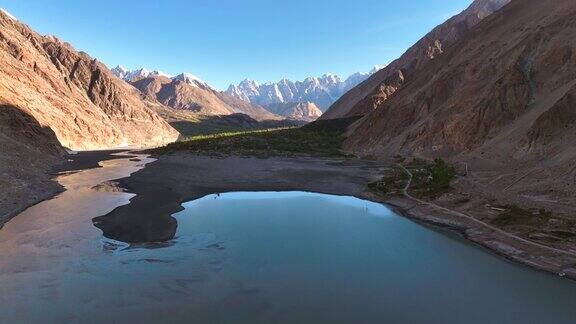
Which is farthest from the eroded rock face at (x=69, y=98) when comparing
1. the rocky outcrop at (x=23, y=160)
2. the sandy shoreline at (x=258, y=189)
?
the sandy shoreline at (x=258, y=189)

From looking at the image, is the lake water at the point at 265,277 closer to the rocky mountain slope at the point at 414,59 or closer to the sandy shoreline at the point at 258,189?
the sandy shoreline at the point at 258,189

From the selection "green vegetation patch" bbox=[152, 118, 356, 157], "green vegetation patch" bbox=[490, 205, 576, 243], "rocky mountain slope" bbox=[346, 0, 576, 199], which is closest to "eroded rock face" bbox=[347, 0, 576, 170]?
"rocky mountain slope" bbox=[346, 0, 576, 199]

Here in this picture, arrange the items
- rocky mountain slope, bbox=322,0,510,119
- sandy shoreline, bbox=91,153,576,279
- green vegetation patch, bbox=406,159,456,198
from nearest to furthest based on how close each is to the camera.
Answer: sandy shoreline, bbox=91,153,576,279
green vegetation patch, bbox=406,159,456,198
rocky mountain slope, bbox=322,0,510,119

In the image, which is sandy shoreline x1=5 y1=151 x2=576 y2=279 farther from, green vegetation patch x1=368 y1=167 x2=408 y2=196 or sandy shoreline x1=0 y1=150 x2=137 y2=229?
green vegetation patch x1=368 y1=167 x2=408 y2=196

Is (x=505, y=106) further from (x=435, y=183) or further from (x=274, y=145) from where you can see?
(x=274, y=145)

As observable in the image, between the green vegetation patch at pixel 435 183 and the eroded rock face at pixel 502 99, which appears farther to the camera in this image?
the eroded rock face at pixel 502 99
